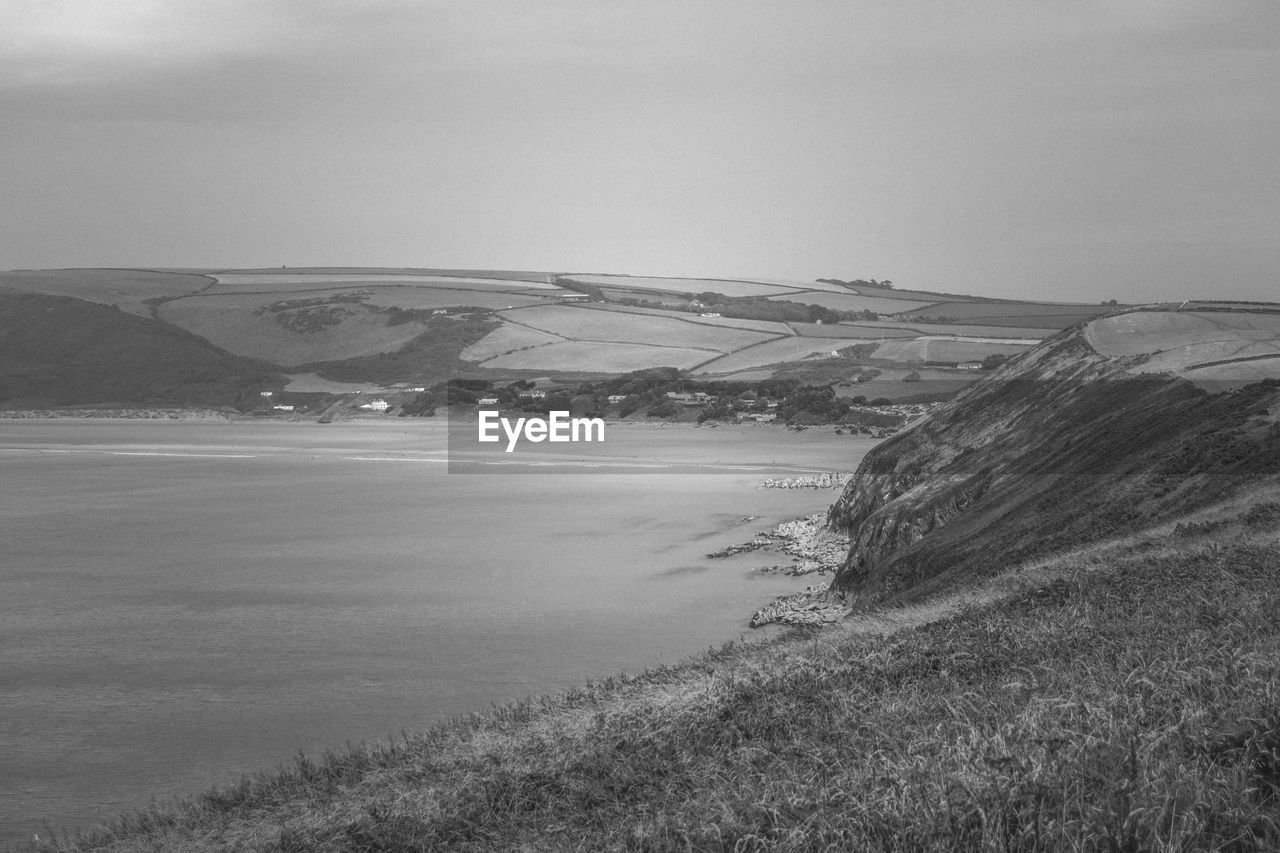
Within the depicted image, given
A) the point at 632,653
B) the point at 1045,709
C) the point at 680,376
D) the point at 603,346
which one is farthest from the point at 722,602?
the point at 603,346

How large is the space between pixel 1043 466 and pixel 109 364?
380 feet

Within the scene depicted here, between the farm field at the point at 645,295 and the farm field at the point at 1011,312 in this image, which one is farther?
the farm field at the point at 645,295

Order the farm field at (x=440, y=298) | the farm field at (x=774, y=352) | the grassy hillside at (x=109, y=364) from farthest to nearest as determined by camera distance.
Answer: the farm field at (x=440, y=298) → the grassy hillside at (x=109, y=364) → the farm field at (x=774, y=352)

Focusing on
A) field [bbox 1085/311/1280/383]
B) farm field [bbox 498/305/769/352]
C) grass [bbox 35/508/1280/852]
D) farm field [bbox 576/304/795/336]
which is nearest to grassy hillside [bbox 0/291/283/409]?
farm field [bbox 498/305/769/352]

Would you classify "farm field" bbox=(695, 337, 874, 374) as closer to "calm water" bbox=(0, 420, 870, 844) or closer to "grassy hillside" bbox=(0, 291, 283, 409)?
"calm water" bbox=(0, 420, 870, 844)

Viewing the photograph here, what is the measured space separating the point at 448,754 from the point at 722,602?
38.5 feet

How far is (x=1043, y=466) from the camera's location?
20.2 metres

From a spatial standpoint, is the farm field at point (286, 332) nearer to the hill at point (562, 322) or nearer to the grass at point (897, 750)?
the hill at point (562, 322)

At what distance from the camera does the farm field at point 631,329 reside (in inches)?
4136

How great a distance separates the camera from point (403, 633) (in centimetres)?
2047

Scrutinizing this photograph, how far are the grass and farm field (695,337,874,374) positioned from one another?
264 feet

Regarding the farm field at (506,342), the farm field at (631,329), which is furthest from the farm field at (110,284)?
the farm field at (631,329)

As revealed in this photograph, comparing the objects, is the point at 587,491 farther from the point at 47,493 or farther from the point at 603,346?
the point at 603,346

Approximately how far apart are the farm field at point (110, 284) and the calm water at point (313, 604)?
320 feet
